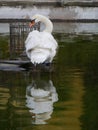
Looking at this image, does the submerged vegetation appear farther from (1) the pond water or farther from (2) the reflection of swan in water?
(2) the reflection of swan in water

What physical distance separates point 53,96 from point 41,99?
1.31 ft

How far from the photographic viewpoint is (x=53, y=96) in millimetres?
11586

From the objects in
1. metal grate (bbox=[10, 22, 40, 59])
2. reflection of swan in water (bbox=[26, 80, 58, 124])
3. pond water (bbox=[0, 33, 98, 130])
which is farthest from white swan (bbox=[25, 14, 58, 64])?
metal grate (bbox=[10, 22, 40, 59])

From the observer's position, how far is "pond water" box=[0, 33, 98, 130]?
368 inches

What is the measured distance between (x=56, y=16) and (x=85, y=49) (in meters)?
18.0

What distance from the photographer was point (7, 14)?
37.8 meters

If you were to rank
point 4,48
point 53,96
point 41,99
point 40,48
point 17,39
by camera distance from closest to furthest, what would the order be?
point 41,99 → point 53,96 → point 40,48 → point 17,39 → point 4,48

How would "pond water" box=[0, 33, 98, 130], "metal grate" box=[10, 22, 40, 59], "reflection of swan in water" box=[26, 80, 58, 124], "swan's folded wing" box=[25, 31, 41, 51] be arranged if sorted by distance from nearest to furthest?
"pond water" box=[0, 33, 98, 130] < "reflection of swan in water" box=[26, 80, 58, 124] < "swan's folded wing" box=[25, 31, 41, 51] < "metal grate" box=[10, 22, 40, 59]

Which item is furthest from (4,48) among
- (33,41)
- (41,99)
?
(41,99)

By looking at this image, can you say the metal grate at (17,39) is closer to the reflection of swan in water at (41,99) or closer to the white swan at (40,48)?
the white swan at (40,48)

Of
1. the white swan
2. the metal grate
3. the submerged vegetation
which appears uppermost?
the white swan

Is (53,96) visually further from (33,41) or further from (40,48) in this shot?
(33,41)

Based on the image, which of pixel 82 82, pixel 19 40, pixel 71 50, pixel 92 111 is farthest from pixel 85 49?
pixel 92 111

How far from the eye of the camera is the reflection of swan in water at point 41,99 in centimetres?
982
